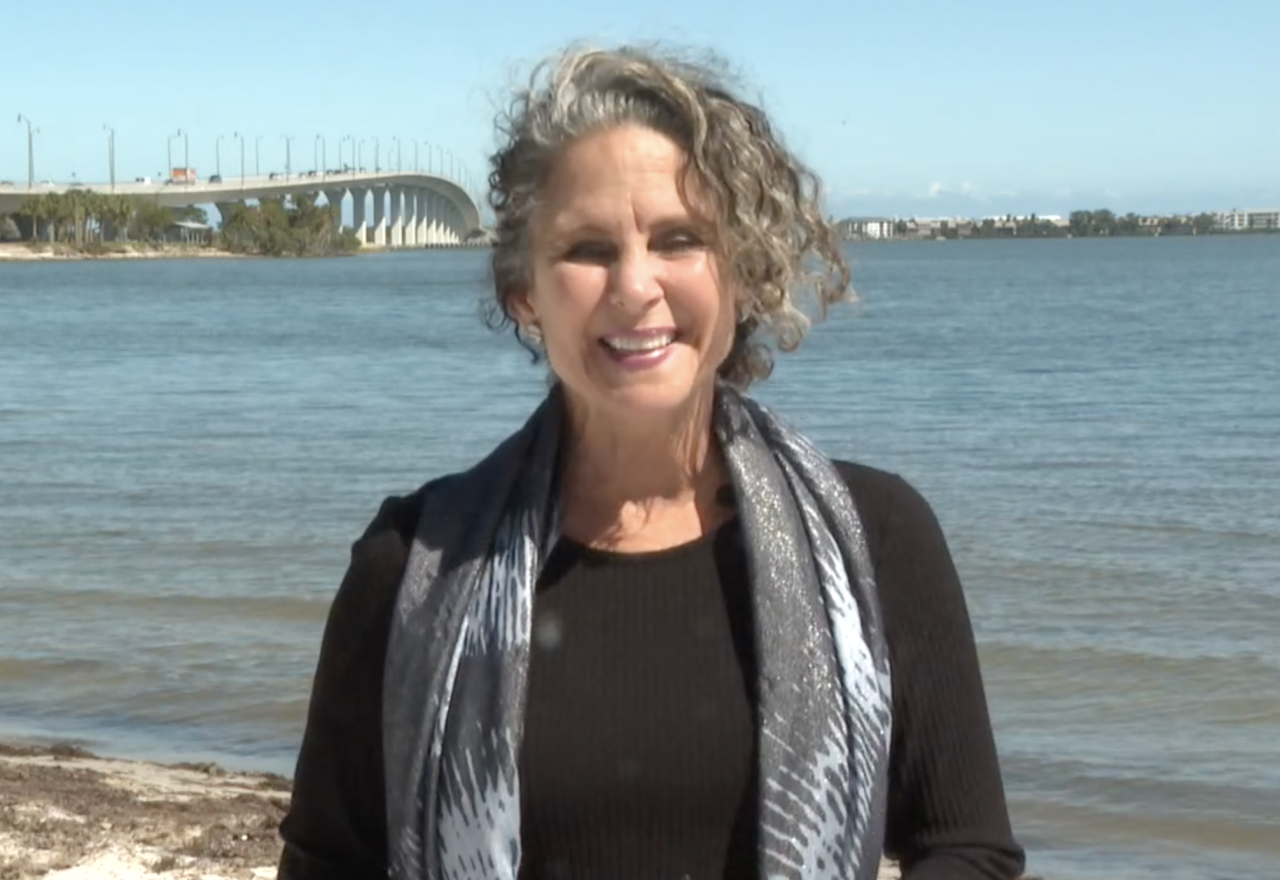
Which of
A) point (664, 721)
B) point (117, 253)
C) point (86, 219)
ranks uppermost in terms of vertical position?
point (664, 721)

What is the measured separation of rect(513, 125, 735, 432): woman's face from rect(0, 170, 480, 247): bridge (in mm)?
118439

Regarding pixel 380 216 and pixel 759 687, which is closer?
pixel 759 687

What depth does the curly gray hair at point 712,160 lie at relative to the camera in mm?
2156

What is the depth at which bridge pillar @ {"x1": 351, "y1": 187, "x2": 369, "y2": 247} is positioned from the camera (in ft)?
427

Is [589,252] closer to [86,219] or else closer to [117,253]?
[86,219]

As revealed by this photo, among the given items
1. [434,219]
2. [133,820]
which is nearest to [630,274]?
[133,820]

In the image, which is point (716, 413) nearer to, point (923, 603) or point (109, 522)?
point (923, 603)

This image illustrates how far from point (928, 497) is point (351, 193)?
388ft

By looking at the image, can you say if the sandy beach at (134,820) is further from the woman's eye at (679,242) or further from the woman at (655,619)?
the woman's eye at (679,242)

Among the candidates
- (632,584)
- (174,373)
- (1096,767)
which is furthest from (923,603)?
(174,373)

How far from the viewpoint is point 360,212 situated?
136 meters

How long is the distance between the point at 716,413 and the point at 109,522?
13.9 meters

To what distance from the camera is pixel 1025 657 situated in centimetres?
1030

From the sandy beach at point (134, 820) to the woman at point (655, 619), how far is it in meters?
4.03
